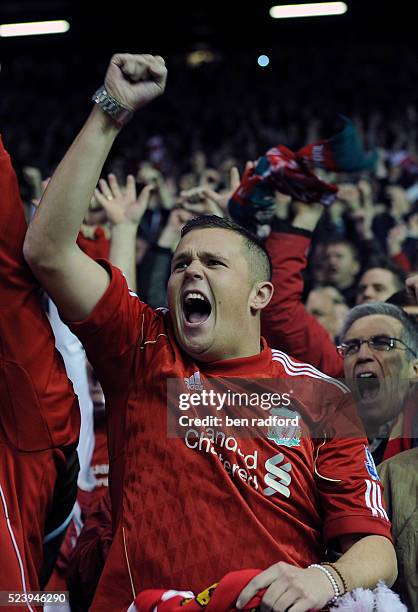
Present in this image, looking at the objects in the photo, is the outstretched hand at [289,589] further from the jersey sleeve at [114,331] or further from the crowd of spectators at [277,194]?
the jersey sleeve at [114,331]

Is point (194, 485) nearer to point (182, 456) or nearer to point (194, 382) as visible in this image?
point (182, 456)

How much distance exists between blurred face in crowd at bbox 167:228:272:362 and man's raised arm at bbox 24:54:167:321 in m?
0.22

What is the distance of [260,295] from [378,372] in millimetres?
555

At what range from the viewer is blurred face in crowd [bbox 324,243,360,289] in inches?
178

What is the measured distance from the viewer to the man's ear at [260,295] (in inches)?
87.4

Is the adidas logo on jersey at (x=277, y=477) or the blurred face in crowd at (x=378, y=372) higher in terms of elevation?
the blurred face in crowd at (x=378, y=372)

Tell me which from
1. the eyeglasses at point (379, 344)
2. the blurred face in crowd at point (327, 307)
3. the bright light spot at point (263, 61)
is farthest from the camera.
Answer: the bright light spot at point (263, 61)

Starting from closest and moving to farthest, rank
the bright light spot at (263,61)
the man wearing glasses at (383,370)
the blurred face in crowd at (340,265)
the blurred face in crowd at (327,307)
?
the man wearing glasses at (383,370) → the blurred face in crowd at (327,307) → the blurred face in crowd at (340,265) → the bright light spot at (263,61)

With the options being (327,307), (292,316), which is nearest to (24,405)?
(292,316)

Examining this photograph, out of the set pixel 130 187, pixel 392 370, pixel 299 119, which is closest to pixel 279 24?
pixel 299 119

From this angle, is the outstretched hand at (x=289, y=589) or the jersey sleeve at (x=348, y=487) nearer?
the outstretched hand at (x=289, y=589)

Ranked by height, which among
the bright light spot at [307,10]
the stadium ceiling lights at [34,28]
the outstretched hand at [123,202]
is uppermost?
the stadium ceiling lights at [34,28]

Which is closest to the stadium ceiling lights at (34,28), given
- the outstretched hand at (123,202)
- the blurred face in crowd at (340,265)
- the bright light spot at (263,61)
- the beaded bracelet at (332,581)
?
the bright light spot at (263,61)

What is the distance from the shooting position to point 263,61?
945 cm
